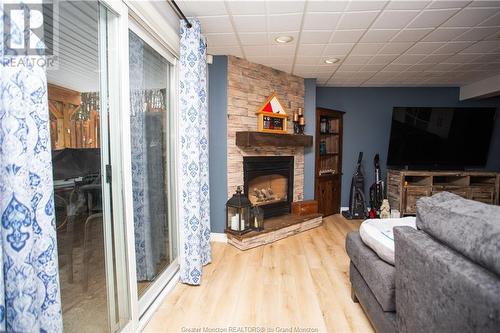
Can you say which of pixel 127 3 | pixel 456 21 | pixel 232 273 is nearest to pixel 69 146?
pixel 127 3

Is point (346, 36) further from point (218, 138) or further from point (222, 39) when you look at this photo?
point (218, 138)

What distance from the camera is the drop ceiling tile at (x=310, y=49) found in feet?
8.87

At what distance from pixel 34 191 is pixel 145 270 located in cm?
133

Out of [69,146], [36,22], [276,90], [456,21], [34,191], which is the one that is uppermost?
[456,21]

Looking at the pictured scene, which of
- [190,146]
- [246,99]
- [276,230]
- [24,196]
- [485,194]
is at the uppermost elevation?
[246,99]

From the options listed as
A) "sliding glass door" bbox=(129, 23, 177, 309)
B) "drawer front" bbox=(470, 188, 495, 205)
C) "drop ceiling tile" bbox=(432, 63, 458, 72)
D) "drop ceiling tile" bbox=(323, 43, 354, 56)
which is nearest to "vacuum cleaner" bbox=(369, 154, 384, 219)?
"drawer front" bbox=(470, 188, 495, 205)

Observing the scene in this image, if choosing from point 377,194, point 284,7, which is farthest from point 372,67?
point 377,194

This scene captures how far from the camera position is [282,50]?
2.82 m

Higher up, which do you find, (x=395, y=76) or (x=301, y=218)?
(x=395, y=76)

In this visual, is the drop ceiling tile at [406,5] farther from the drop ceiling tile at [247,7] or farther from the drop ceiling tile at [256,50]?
the drop ceiling tile at [256,50]

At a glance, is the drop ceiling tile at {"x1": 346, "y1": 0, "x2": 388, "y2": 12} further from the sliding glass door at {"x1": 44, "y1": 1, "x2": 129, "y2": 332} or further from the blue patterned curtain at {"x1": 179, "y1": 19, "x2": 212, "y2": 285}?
the sliding glass door at {"x1": 44, "y1": 1, "x2": 129, "y2": 332}

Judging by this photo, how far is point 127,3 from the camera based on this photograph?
1.46 meters

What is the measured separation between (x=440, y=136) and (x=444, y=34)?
88.2 inches

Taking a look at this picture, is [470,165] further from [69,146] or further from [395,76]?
[69,146]
